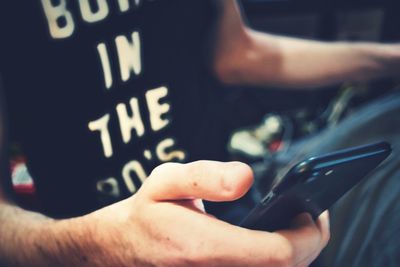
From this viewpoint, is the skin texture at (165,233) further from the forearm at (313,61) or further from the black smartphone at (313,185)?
the forearm at (313,61)

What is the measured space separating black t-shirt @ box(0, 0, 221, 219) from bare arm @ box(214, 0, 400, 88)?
0.70 feet

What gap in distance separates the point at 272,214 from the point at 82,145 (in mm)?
340

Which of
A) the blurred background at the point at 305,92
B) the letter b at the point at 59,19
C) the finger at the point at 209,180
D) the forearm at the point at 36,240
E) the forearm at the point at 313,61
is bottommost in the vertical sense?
the blurred background at the point at 305,92

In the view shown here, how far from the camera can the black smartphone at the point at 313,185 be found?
34 centimetres

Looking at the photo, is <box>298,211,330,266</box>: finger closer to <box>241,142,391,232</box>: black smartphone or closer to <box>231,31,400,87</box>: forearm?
<box>241,142,391,232</box>: black smartphone

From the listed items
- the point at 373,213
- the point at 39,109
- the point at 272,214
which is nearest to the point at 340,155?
the point at 272,214

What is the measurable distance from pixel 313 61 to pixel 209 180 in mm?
718

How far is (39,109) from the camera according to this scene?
568 millimetres

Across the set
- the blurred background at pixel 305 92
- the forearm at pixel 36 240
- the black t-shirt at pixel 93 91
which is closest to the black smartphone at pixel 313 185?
the forearm at pixel 36 240

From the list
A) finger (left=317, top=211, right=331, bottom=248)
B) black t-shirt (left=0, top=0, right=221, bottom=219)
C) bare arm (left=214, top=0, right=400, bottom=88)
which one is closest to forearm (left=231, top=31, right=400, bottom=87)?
bare arm (left=214, top=0, right=400, bottom=88)

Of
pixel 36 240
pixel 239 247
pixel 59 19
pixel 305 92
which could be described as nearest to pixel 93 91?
pixel 59 19

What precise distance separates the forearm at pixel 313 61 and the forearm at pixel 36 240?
0.64 metres

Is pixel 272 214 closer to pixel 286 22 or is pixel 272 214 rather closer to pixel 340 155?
pixel 340 155

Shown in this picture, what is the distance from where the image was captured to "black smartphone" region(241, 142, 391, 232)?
0.34 metres
